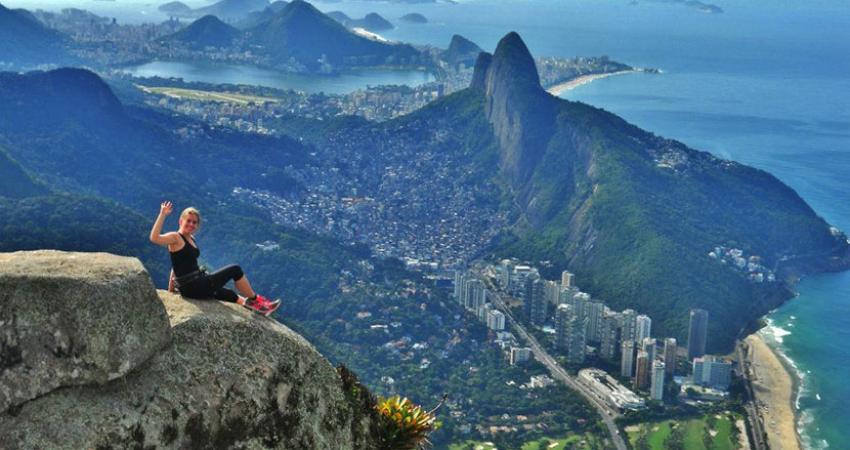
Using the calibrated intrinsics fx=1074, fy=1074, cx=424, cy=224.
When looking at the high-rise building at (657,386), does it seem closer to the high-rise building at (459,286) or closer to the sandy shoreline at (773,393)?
the sandy shoreline at (773,393)

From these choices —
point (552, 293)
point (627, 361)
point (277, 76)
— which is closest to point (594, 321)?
point (627, 361)

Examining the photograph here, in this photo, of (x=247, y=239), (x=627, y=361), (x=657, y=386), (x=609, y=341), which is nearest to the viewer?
(x=657, y=386)

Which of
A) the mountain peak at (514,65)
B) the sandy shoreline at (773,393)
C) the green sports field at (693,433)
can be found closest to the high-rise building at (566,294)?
the sandy shoreline at (773,393)

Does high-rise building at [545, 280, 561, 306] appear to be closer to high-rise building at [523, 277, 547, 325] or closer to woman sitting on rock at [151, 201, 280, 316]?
Result: high-rise building at [523, 277, 547, 325]

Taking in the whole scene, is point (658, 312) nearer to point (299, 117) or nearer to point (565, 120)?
point (565, 120)

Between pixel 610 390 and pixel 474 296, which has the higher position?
pixel 474 296

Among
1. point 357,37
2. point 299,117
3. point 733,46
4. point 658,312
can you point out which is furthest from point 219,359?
point 733,46

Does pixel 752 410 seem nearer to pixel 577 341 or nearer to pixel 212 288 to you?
pixel 577 341
